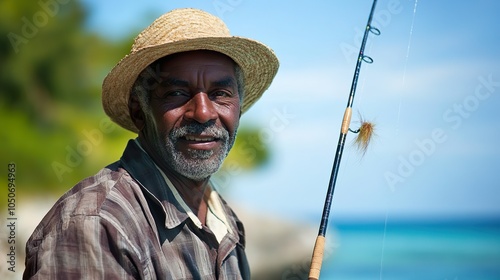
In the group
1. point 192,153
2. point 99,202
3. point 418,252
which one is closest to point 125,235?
point 99,202

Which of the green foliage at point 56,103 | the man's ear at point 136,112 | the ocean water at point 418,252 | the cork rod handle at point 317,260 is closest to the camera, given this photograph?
the cork rod handle at point 317,260

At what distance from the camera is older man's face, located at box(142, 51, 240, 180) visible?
2.69 metres

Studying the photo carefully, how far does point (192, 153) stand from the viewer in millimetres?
2705

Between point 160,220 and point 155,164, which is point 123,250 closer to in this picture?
point 160,220

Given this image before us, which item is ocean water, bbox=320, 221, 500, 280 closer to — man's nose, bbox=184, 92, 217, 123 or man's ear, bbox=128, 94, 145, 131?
man's ear, bbox=128, 94, 145, 131

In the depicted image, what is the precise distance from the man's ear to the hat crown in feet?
0.68

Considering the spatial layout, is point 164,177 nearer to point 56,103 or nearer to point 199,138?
point 199,138

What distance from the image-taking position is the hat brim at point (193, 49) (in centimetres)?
272

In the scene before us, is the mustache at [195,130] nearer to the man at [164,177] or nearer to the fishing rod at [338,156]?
the man at [164,177]

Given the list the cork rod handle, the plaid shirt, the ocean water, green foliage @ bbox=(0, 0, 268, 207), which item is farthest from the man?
the ocean water

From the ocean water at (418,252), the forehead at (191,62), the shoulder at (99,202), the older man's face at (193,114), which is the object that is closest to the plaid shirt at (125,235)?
the shoulder at (99,202)

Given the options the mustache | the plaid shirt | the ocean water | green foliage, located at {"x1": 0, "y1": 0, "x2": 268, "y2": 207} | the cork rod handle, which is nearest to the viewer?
the plaid shirt

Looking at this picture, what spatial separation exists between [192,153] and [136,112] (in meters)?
0.38

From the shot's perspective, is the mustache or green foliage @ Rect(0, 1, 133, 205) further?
green foliage @ Rect(0, 1, 133, 205)
